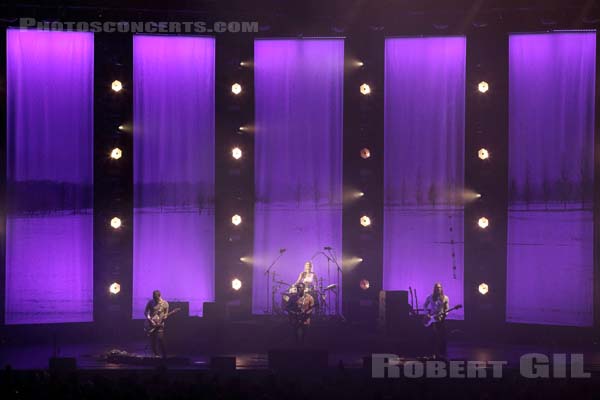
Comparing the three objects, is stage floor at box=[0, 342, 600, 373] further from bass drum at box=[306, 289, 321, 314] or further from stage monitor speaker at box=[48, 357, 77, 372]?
stage monitor speaker at box=[48, 357, 77, 372]

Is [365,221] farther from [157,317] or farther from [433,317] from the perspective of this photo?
[157,317]

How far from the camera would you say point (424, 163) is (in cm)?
1543

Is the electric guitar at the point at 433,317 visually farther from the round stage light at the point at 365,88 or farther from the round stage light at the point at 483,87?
the round stage light at the point at 365,88

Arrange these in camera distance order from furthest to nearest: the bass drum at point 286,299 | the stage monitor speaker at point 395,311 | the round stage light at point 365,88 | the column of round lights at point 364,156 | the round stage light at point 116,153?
the round stage light at point 365,88 → the column of round lights at point 364,156 → the round stage light at point 116,153 → the stage monitor speaker at point 395,311 → the bass drum at point 286,299

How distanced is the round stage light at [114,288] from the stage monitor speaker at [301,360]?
5.98m

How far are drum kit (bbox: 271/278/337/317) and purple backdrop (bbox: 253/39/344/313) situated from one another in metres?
0.28

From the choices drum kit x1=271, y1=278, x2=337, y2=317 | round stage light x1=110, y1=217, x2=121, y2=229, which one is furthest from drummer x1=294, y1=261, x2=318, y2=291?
round stage light x1=110, y1=217, x2=121, y2=229

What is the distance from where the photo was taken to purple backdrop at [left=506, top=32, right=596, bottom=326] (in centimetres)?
1462

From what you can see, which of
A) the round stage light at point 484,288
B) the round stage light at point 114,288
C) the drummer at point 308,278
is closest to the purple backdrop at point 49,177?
the round stage light at point 114,288

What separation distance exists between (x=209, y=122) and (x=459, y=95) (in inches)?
203

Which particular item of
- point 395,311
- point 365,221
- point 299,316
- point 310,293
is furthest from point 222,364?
point 365,221

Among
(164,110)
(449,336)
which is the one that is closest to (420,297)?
(449,336)

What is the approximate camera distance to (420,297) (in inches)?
601

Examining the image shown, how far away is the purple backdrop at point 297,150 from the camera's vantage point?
50.9ft
